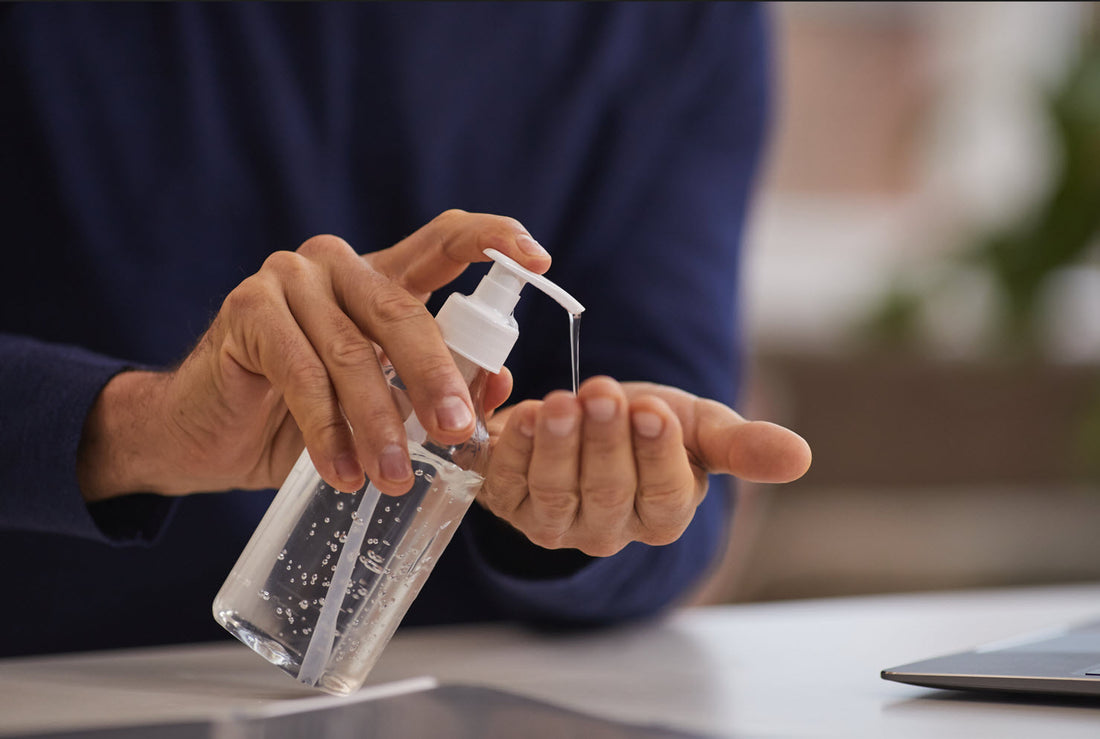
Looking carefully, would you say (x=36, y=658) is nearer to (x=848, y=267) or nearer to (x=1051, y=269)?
(x=1051, y=269)

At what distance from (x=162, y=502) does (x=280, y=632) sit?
110 mm

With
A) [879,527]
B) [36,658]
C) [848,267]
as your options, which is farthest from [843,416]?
[36,658]

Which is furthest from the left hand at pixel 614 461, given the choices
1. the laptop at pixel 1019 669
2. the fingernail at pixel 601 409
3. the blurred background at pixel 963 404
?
the blurred background at pixel 963 404

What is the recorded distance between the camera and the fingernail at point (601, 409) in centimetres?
35

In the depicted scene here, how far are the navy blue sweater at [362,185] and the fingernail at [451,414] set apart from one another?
214 mm

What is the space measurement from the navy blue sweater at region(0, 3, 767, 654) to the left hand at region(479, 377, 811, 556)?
0.15 meters

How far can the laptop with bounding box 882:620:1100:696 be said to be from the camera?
42cm

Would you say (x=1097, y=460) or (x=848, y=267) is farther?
(x=848, y=267)

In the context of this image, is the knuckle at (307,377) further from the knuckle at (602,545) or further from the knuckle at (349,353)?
the knuckle at (602,545)

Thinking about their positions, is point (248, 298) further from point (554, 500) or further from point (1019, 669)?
point (1019, 669)

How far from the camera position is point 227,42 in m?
0.71

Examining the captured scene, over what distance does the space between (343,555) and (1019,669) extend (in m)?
0.28

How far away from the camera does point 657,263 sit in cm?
77

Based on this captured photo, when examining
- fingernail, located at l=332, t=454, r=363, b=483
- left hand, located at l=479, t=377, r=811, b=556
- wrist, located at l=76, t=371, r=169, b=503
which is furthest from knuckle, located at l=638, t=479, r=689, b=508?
wrist, located at l=76, t=371, r=169, b=503
